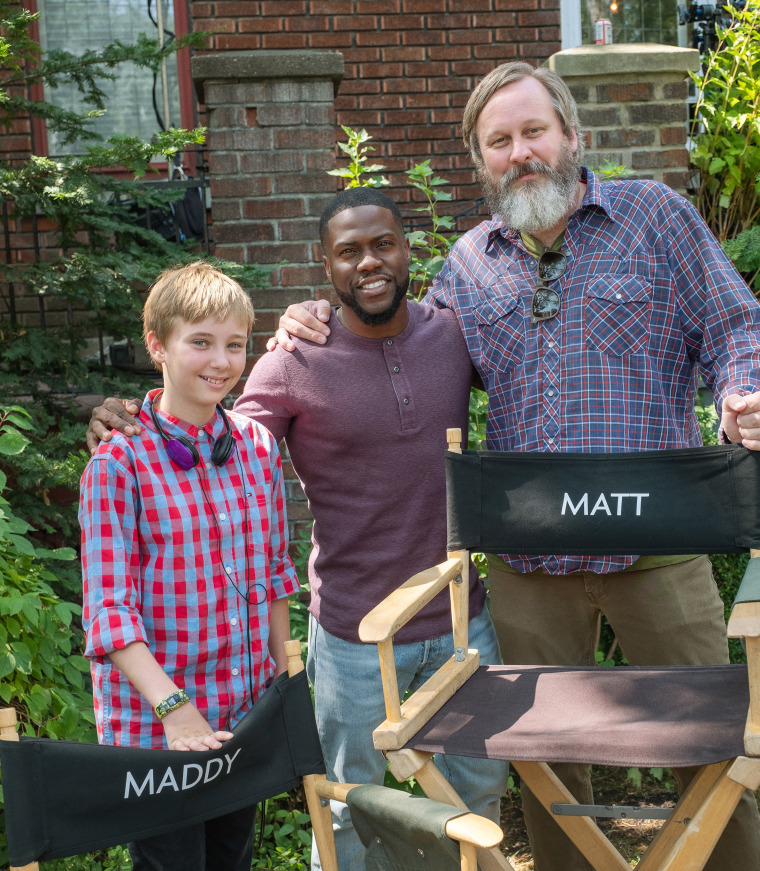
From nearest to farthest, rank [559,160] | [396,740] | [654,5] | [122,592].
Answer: [122,592]
[396,740]
[559,160]
[654,5]

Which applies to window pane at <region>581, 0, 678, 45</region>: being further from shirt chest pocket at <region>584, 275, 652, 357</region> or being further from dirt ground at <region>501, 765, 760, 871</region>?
dirt ground at <region>501, 765, 760, 871</region>

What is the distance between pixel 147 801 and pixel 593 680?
1010 mm

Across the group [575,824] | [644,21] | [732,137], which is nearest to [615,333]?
[575,824]

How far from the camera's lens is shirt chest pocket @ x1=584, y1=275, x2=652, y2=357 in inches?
89.7

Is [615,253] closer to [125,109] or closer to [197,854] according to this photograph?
[197,854]

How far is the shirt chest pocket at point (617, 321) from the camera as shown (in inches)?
89.7

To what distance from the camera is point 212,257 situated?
3.53 m

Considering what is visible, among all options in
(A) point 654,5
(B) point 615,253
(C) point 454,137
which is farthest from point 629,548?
(A) point 654,5

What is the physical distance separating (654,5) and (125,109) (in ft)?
11.5

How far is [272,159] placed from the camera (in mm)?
3602

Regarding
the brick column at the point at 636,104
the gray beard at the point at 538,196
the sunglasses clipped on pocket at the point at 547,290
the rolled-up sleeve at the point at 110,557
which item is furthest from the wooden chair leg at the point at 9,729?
the brick column at the point at 636,104

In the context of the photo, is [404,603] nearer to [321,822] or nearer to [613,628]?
[321,822]

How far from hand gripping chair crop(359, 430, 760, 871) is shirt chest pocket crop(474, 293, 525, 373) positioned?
9.7 inches

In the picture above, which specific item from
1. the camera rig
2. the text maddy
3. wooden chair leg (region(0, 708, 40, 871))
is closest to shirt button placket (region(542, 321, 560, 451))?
the text maddy
